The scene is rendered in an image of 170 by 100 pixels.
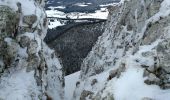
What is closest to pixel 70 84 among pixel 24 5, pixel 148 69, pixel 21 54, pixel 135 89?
pixel 24 5

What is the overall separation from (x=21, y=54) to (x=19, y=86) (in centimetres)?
384

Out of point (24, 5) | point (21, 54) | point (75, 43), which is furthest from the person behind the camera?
point (75, 43)

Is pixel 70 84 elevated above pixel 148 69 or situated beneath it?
situated beneath

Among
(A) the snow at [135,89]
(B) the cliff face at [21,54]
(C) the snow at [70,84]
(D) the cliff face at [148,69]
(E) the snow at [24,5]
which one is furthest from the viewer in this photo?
(C) the snow at [70,84]

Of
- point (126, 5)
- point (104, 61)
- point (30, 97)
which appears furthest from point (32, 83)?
point (126, 5)

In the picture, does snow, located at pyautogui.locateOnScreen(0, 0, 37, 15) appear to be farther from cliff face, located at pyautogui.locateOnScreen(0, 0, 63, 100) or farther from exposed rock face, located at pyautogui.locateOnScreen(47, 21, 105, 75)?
exposed rock face, located at pyautogui.locateOnScreen(47, 21, 105, 75)

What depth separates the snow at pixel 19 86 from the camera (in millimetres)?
28031

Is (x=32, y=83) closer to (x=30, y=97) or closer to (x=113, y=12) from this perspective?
(x=30, y=97)

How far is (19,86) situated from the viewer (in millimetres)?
29266

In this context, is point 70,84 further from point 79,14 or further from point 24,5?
point 79,14

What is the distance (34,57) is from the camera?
32406mm

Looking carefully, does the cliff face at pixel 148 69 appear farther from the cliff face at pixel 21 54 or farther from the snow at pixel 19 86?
the cliff face at pixel 21 54

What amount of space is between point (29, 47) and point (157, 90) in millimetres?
14828

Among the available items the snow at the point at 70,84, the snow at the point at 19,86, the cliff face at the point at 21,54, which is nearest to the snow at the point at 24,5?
the cliff face at the point at 21,54
